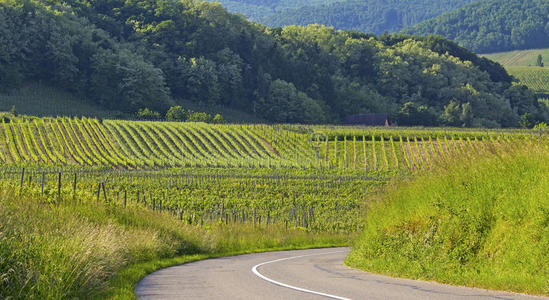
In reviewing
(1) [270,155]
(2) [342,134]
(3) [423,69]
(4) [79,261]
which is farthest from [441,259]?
(3) [423,69]

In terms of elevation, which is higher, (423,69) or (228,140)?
(423,69)

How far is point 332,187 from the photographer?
66.8m

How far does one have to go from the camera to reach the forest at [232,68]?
123938mm

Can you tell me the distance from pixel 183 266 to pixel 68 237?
7083mm

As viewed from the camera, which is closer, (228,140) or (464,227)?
(464,227)

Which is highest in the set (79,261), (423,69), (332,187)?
(423,69)

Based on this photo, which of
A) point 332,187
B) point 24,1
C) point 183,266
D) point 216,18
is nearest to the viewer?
point 183,266

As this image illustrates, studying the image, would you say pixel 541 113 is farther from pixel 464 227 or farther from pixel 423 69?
Answer: pixel 464 227

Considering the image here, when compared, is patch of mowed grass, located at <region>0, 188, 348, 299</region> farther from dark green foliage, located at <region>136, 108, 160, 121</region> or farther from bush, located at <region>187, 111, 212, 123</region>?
dark green foliage, located at <region>136, 108, 160, 121</region>

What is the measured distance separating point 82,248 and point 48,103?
362ft

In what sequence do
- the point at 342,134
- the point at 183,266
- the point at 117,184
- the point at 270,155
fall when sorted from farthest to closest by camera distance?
1. the point at 342,134
2. the point at 270,155
3. the point at 117,184
4. the point at 183,266

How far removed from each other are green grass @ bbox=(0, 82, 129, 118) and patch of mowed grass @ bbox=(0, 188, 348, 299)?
8925cm

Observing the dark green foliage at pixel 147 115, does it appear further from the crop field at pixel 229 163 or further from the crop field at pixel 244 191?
the crop field at pixel 244 191

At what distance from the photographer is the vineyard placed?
248ft
